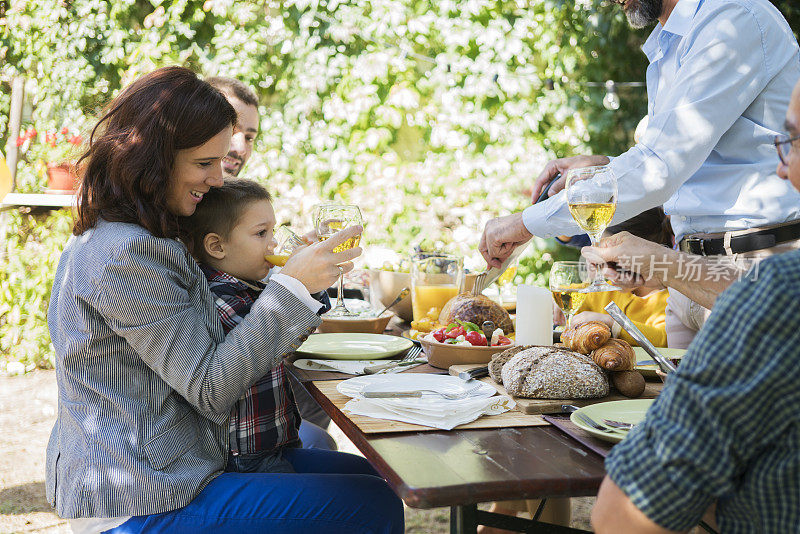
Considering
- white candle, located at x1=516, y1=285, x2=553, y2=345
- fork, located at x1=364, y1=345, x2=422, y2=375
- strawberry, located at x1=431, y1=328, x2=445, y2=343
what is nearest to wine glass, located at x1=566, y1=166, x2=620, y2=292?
white candle, located at x1=516, y1=285, x2=553, y2=345

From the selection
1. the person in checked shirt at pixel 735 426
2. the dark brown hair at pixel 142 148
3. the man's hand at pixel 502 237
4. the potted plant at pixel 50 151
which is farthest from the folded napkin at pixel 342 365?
the potted plant at pixel 50 151

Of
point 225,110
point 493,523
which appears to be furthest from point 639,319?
point 225,110

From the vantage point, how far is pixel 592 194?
6.18ft

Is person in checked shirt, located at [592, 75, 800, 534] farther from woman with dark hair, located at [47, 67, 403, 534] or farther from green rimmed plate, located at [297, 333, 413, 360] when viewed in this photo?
green rimmed plate, located at [297, 333, 413, 360]

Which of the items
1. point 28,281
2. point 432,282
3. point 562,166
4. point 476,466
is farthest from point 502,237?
point 28,281

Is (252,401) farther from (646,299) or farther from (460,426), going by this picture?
(646,299)

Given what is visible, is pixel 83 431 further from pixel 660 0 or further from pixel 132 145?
pixel 660 0

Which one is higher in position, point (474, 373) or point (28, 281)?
point (474, 373)

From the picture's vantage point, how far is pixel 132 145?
1.72 meters

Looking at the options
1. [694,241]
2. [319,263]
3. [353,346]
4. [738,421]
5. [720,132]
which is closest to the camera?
[738,421]

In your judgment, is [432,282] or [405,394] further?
[432,282]

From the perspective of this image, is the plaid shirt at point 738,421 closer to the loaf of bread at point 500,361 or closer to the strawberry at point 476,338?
the loaf of bread at point 500,361

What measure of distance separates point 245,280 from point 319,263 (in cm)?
41

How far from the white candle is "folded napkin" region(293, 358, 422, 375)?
1.12ft
